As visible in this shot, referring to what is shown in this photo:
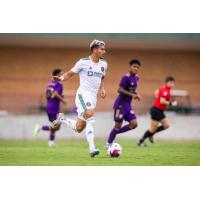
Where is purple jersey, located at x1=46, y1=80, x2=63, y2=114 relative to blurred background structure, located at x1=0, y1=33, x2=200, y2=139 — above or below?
below

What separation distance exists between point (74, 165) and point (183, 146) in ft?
11.5

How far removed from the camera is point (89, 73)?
10000 mm

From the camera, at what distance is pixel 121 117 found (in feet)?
39.0

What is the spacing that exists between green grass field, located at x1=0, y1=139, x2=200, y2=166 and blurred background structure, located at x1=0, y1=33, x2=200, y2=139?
1.74 metres

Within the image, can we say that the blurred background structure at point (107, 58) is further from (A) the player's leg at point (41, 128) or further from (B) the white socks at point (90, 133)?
(B) the white socks at point (90, 133)

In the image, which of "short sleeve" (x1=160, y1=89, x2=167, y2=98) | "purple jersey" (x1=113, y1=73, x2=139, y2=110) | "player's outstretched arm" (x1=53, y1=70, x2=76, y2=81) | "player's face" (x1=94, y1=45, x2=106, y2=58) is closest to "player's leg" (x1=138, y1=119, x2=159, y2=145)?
"short sleeve" (x1=160, y1=89, x2=167, y2=98)

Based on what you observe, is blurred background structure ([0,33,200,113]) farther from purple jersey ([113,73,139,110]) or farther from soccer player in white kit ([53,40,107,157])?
soccer player in white kit ([53,40,107,157])

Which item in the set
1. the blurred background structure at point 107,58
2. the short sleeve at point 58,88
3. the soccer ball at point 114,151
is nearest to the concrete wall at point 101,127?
the blurred background structure at point 107,58

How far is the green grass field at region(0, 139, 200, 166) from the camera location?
10039mm

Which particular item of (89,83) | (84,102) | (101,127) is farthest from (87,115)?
(101,127)

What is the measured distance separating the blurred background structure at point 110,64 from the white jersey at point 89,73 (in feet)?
9.40

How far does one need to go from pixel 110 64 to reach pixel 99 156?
5.23 metres

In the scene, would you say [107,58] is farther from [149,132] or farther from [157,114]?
[149,132]
